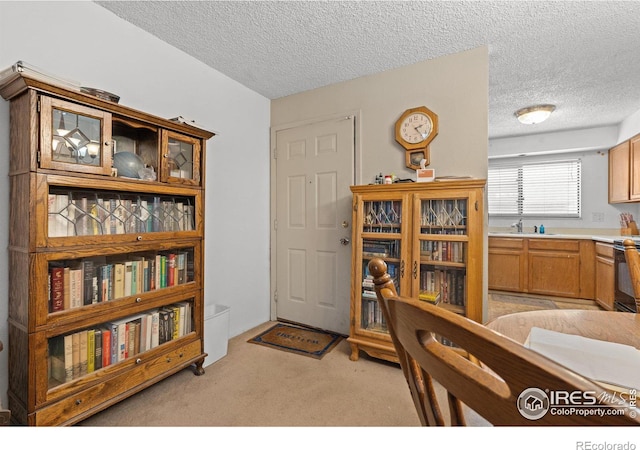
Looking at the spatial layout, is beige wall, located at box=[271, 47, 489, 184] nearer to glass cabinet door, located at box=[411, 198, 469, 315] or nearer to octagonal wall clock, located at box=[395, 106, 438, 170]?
octagonal wall clock, located at box=[395, 106, 438, 170]

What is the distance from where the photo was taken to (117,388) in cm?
164

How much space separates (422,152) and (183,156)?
1.90 m

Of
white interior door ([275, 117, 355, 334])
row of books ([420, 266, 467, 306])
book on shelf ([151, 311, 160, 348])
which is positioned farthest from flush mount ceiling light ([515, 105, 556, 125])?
book on shelf ([151, 311, 160, 348])

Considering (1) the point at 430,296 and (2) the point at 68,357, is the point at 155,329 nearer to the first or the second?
(2) the point at 68,357

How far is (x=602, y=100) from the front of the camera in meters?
3.27

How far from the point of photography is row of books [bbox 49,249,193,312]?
1.47m

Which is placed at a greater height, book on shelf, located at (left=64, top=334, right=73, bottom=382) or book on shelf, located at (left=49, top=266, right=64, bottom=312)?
book on shelf, located at (left=49, top=266, right=64, bottom=312)

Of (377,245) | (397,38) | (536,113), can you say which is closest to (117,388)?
(377,245)

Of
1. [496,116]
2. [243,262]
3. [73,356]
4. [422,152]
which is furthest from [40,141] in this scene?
[496,116]

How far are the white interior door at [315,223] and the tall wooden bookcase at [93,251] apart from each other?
1.23 meters

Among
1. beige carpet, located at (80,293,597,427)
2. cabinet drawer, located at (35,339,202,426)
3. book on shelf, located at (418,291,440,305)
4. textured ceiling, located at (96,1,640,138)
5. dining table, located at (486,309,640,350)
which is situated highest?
textured ceiling, located at (96,1,640,138)

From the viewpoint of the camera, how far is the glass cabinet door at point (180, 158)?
1923 mm

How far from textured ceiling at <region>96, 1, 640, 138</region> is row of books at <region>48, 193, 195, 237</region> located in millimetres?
1244

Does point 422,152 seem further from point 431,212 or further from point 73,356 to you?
point 73,356
